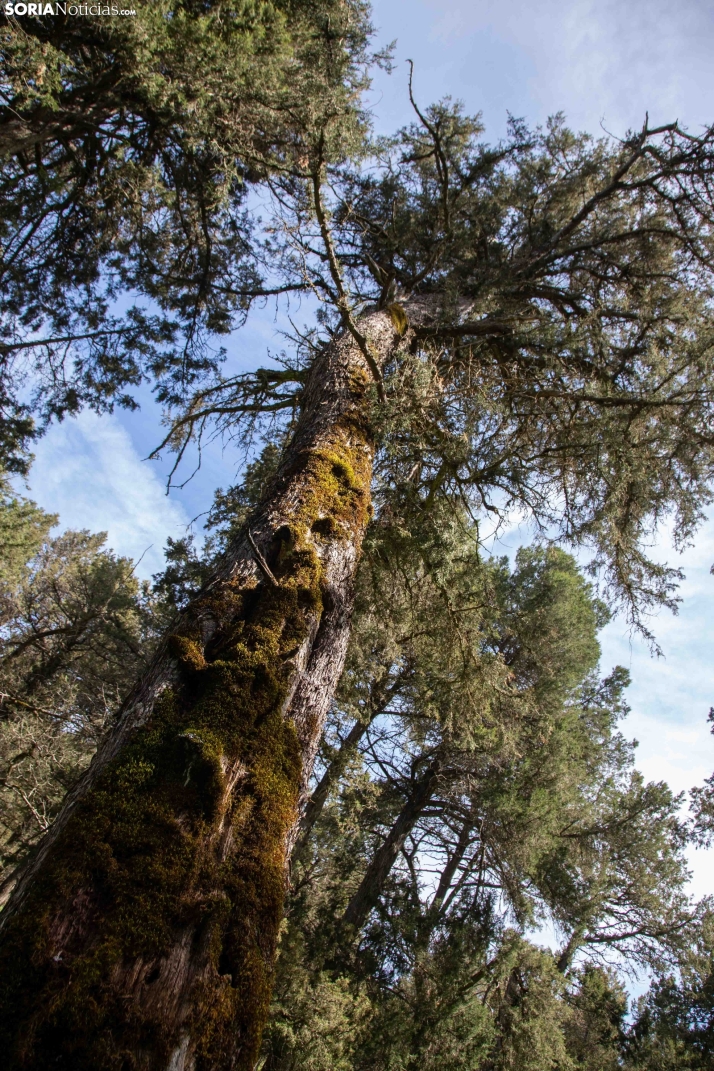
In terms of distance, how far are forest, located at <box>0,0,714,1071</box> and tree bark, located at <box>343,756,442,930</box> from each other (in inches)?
2.9

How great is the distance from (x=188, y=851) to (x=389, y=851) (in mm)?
11402

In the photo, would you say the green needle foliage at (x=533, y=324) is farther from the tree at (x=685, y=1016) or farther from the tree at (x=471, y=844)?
the tree at (x=685, y=1016)

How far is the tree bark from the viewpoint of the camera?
10469mm

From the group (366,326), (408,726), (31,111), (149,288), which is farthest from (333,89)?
(408,726)

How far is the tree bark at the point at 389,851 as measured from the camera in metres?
10.5

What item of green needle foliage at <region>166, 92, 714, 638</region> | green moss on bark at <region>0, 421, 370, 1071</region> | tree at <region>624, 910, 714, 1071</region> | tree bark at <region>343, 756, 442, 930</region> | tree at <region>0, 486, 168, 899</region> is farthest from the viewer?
tree at <region>624, 910, 714, 1071</region>

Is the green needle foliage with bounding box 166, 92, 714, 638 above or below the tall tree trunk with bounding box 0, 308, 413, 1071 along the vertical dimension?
above

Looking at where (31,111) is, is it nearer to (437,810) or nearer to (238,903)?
(238,903)

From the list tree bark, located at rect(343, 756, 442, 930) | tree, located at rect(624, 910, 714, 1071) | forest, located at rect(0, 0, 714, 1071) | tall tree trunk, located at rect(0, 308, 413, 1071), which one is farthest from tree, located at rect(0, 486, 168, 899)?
tree, located at rect(624, 910, 714, 1071)

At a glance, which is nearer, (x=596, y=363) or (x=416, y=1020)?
(x=596, y=363)

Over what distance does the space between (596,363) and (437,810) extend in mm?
10342

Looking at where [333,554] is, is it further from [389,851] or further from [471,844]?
[471,844]

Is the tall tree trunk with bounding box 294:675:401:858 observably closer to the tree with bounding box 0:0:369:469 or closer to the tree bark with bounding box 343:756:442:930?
the tree bark with bounding box 343:756:442:930

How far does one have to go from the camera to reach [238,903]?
5.65ft
